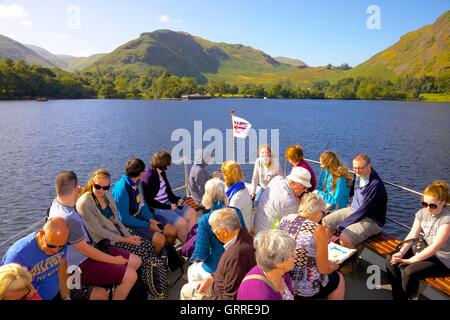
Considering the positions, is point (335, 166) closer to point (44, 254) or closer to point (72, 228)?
point (72, 228)

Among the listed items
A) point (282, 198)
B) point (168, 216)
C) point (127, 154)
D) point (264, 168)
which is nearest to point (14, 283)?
point (282, 198)

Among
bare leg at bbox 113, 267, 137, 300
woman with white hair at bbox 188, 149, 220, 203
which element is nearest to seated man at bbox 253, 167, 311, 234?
bare leg at bbox 113, 267, 137, 300

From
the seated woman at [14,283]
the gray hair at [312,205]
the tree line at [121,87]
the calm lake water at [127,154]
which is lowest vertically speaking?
the calm lake water at [127,154]

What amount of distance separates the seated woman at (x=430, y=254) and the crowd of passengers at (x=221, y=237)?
0.5 inches

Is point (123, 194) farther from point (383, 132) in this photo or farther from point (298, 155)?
point (383, 132)

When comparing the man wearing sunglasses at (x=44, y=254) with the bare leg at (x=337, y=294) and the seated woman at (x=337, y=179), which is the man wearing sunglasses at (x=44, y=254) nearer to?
the bare leg at (x=337, y=294)

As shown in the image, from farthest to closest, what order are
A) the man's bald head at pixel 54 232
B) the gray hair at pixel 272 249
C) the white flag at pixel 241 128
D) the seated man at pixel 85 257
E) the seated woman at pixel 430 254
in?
the white flag at pixel 241 128 → the seated woman at pixel 430 254 → the seated man at pixel 85 257 → the man's bald head at pixel 54 232 → the gray hair at pixel 272 249

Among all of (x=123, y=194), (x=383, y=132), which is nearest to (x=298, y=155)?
(x=123, y=194)

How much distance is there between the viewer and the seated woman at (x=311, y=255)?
12.2 feet

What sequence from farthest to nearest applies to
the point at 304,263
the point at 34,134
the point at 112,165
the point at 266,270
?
the point at 34,134, the point at 112,165, the point at 304,263, the point at 266,270

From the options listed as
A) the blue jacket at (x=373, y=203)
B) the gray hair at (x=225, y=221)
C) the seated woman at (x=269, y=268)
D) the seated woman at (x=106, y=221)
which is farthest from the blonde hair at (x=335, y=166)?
the seated woman at (x=269, y=268)

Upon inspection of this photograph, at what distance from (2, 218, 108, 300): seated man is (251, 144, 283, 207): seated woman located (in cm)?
458

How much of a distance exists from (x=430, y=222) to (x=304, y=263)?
2.26 m

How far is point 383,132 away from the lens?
57.5 meters
